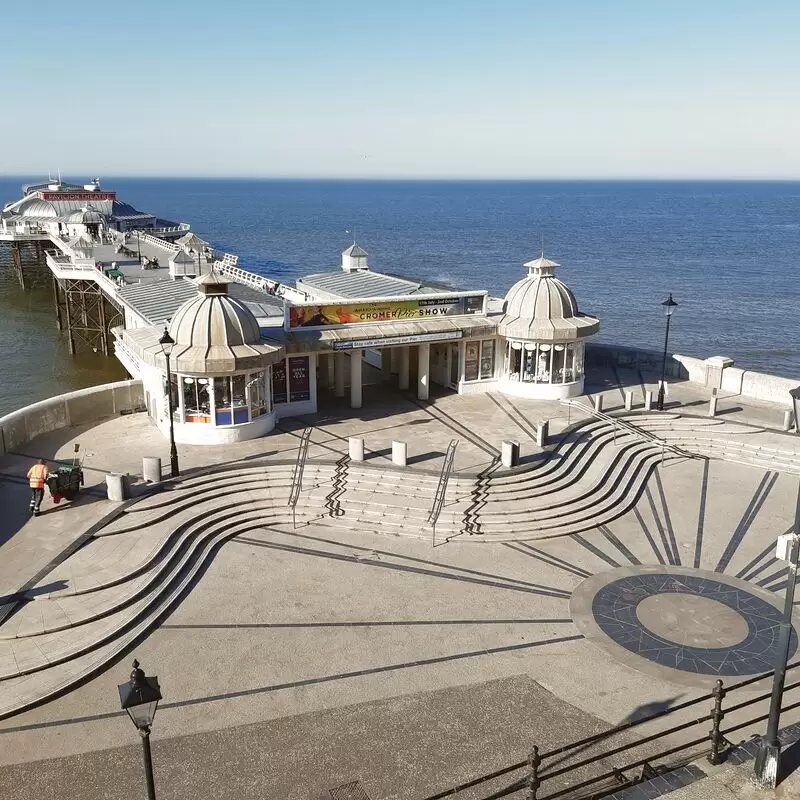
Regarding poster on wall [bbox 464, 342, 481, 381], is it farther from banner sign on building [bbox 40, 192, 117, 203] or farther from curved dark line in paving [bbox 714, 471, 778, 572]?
banner sign on building [bbox 40, 192, 117, 203]

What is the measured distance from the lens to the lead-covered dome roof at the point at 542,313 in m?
30.2

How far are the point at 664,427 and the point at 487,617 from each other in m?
14.0

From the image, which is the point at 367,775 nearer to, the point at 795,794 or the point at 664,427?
the point at 795,794

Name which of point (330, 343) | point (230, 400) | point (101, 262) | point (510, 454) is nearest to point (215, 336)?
point (230, 400)

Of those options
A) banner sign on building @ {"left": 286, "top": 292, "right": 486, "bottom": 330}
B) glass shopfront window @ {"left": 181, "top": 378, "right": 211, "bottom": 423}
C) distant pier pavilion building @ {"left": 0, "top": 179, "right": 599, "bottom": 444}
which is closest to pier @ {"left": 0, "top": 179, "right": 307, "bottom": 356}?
distant pier pavilion building @ {"left": 0, "top": 179, "right": 599, "bottom": 444}

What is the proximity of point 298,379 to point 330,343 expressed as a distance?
1783 millimetres

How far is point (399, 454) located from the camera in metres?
23.5

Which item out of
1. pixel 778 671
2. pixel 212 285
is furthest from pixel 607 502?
pixel 212 285

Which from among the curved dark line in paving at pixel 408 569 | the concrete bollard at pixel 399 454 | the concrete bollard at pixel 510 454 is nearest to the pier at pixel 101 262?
the concrete bollard at pixel 399 454

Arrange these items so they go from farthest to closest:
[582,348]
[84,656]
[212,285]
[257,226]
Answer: [257,226]
[582,348]
[212,285]
[84,656]

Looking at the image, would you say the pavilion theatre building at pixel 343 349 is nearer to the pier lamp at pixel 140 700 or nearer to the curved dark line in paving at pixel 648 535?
the curved dark line in paving at pixel 648 535

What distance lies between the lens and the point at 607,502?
23.0 meters

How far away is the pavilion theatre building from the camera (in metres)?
25.2

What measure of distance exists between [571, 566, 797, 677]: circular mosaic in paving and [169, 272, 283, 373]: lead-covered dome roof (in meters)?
12.4
